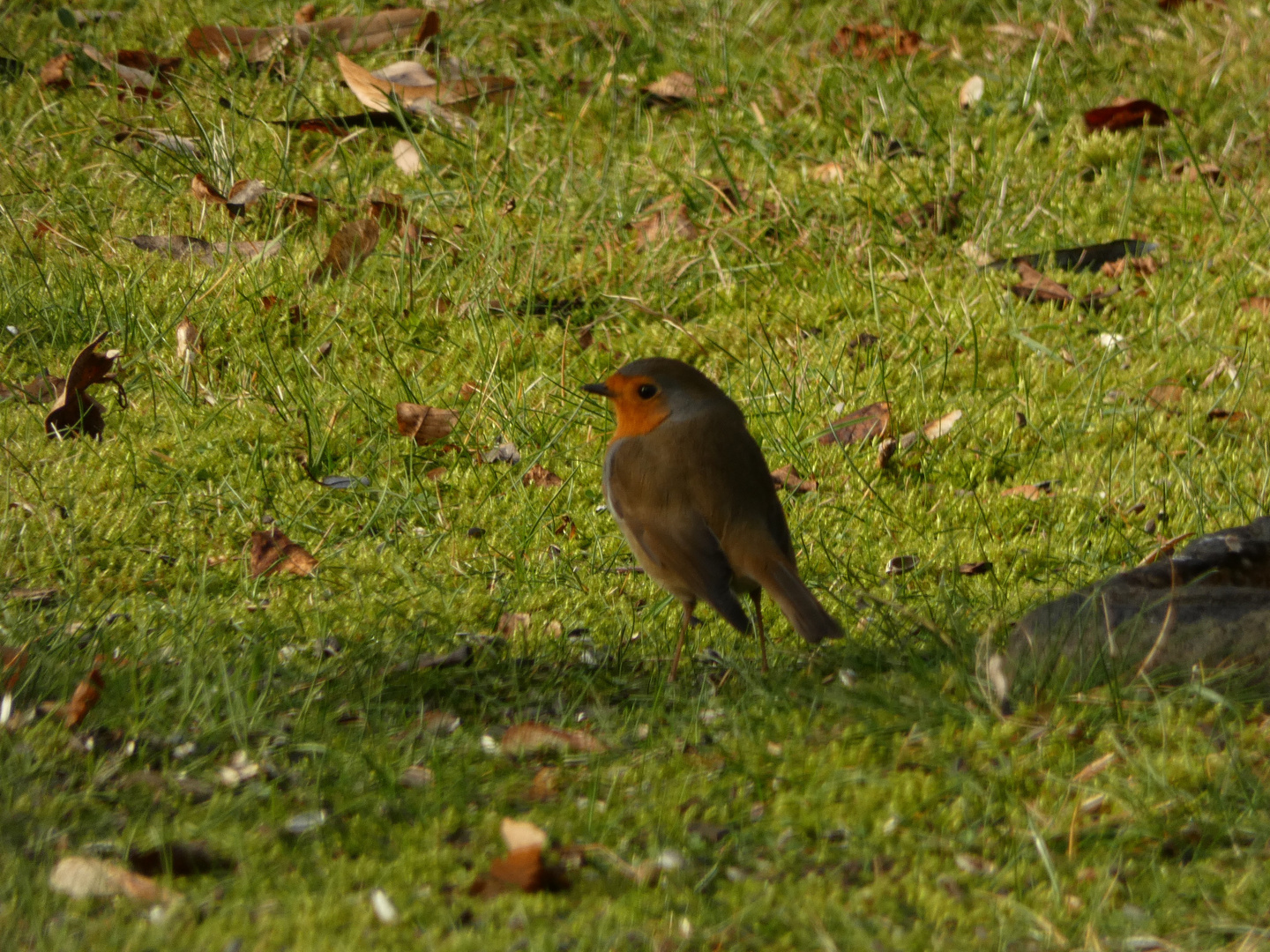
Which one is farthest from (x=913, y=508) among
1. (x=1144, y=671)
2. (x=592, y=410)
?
(x=1144, y=671)

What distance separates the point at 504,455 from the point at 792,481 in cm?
104

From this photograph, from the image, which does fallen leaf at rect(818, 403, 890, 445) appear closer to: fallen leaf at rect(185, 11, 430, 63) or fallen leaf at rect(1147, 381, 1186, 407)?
fallen leaf at rect(1147, 381, 1186, 407)

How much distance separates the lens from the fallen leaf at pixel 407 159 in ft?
21.1

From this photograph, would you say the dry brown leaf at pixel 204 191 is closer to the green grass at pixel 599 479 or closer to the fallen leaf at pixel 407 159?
the green grass at pixel 599 479

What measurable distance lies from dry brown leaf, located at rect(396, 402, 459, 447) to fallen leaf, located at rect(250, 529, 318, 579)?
75cm

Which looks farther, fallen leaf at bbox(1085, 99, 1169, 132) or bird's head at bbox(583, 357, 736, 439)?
fallen leaf at bbox(1085, 99, 1169, 132)

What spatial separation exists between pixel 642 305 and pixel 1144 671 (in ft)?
9.87

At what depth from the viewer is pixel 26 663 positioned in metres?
3.29

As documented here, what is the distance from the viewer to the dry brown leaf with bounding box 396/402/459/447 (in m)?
5.06

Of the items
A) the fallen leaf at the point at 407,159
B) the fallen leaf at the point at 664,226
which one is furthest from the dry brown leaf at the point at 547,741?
the fallen leaf at the point at 407,159

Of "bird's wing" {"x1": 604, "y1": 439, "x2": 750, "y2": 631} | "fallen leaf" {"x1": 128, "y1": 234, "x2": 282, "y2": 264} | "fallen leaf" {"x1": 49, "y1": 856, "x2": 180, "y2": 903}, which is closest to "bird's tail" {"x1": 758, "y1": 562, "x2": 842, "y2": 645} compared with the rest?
"bird's wing" {"x1": 604, "y1": 439, "x2": 750, "y2": 631}

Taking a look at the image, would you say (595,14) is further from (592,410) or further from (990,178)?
(592,410)

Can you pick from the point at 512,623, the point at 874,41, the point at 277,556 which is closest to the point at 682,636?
the point at 512,623

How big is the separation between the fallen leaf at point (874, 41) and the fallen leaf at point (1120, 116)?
1041 mm
